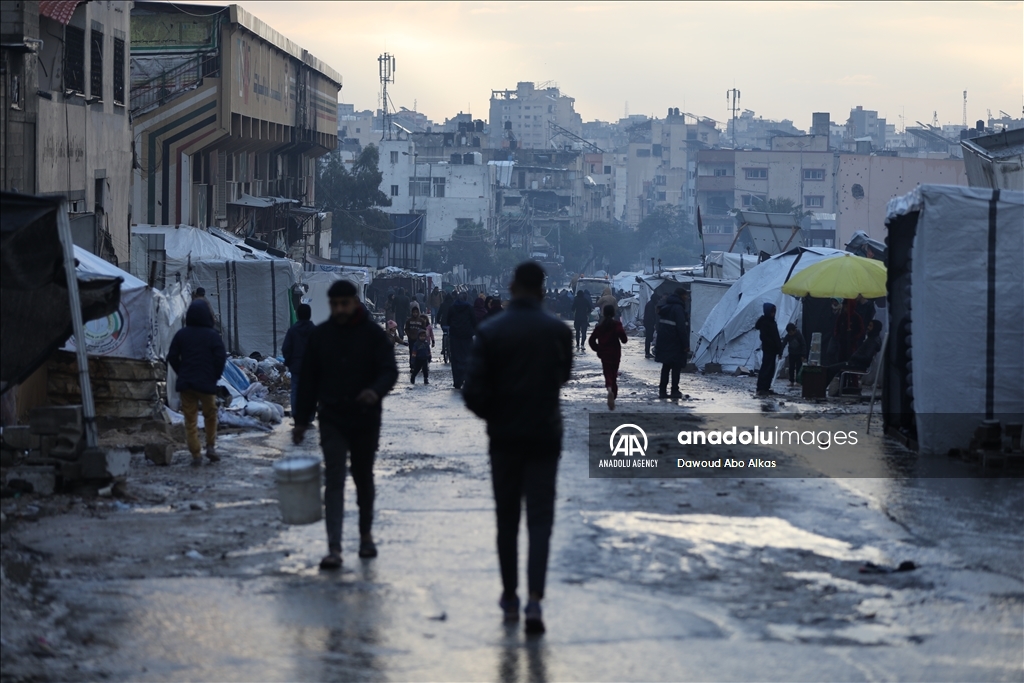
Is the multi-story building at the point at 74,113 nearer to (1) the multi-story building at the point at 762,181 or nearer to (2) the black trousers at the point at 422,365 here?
(2) the black trousers at the point at 422,365

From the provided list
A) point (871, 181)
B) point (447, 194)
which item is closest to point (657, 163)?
point (447, 194)

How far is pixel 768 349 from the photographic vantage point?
829 inches

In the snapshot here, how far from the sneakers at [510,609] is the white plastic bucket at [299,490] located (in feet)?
5.74

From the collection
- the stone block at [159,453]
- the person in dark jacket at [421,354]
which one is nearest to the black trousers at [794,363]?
the person in dark jacket at [421,354]

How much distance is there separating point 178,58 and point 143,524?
29.2 m

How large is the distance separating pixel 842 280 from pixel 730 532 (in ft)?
42.6

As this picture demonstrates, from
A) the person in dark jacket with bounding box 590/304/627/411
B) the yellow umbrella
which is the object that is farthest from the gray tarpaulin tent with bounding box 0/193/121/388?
the yellow umbrella

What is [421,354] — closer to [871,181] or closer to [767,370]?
[767,370]

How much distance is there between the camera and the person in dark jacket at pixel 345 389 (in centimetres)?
772

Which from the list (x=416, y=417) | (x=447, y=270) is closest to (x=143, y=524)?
(x=416, y=417)

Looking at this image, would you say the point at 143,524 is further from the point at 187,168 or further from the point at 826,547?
the point at 187,168

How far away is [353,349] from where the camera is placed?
776 cm

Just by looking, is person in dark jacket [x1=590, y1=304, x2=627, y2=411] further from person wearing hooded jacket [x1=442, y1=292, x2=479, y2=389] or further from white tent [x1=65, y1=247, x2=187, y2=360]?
white tent [x1=65, y1=247, x2=187, y2=360]

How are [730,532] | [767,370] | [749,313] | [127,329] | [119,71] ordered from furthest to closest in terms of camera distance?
[749,313] → [119,71] → [767,370] → [127,329] → [730,532]
